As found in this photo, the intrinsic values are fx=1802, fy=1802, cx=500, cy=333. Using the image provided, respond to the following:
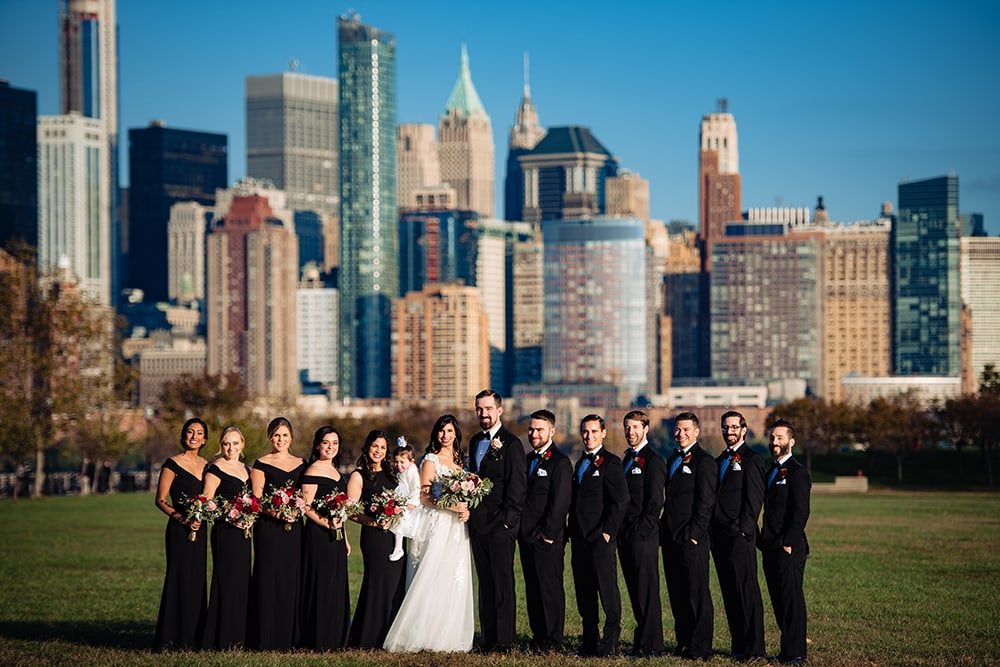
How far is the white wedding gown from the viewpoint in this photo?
19.2 meters

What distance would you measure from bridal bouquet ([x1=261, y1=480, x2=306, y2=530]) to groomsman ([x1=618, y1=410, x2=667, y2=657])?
349 centimetres

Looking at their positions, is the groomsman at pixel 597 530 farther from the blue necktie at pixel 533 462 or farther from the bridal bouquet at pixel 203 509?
the bridal bouquet at pixel 203 509

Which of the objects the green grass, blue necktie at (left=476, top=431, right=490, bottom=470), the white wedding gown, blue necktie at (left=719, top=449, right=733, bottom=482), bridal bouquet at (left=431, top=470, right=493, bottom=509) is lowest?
the green grass

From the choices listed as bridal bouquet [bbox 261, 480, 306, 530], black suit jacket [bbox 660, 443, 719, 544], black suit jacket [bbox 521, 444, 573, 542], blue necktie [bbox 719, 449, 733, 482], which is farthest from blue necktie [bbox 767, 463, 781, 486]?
bridal bouquet [bbox 261, 480, 306, 530]

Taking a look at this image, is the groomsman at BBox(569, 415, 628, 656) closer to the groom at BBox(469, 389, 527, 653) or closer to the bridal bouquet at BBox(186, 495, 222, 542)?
the groom at BBox(469, 389, 527, 653)

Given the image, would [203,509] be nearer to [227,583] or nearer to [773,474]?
[227,583]

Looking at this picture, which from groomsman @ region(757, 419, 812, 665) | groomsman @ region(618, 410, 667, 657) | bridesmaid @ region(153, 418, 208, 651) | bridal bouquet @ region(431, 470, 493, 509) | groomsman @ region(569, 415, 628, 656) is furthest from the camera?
bridesmaid @ region(153, 418, 208, 651)

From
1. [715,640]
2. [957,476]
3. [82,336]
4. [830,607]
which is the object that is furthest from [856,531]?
[957,476]

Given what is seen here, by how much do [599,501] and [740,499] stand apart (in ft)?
4.96

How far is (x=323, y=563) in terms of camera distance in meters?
19.7

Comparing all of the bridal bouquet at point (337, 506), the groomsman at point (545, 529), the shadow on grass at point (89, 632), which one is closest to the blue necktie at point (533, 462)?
the groomsman at point (545, 529)

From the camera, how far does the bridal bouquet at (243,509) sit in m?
19.2

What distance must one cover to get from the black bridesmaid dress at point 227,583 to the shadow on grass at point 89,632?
1229mm

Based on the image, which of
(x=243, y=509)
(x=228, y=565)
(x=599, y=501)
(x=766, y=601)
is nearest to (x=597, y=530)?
Answer: (x=599, y=501)
